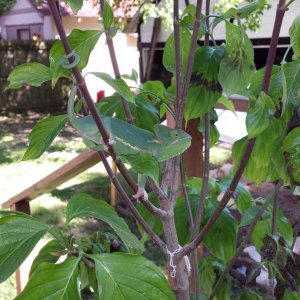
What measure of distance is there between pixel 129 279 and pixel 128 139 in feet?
0.66

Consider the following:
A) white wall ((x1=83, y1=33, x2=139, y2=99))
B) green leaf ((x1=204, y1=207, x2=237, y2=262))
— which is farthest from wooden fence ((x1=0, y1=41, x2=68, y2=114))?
green leaf ((x1=204, y1=207, x2=237, y2=262))

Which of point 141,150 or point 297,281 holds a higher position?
point 141,150

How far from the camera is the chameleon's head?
602 mm

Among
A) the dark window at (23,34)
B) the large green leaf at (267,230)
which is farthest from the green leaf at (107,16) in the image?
the dark window at (23,34)

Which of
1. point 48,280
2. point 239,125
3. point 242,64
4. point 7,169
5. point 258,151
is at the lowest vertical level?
point 7,169

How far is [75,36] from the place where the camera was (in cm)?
72

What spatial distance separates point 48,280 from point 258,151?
41 centimetres

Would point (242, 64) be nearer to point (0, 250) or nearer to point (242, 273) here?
point (0, 250)

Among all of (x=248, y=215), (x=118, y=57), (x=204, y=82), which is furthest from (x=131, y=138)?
(x=118, y=57)

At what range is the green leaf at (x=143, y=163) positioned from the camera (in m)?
0.60

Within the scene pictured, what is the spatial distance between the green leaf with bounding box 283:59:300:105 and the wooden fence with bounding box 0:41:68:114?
997 cm

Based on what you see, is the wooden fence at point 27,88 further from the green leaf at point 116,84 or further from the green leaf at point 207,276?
the green leaf at point 116,84

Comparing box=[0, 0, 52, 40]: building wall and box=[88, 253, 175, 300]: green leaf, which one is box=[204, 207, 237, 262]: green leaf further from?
box=[0, 0, 52, 40]: building wall

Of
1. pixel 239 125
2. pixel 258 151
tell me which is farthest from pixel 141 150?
pixel 239 125
